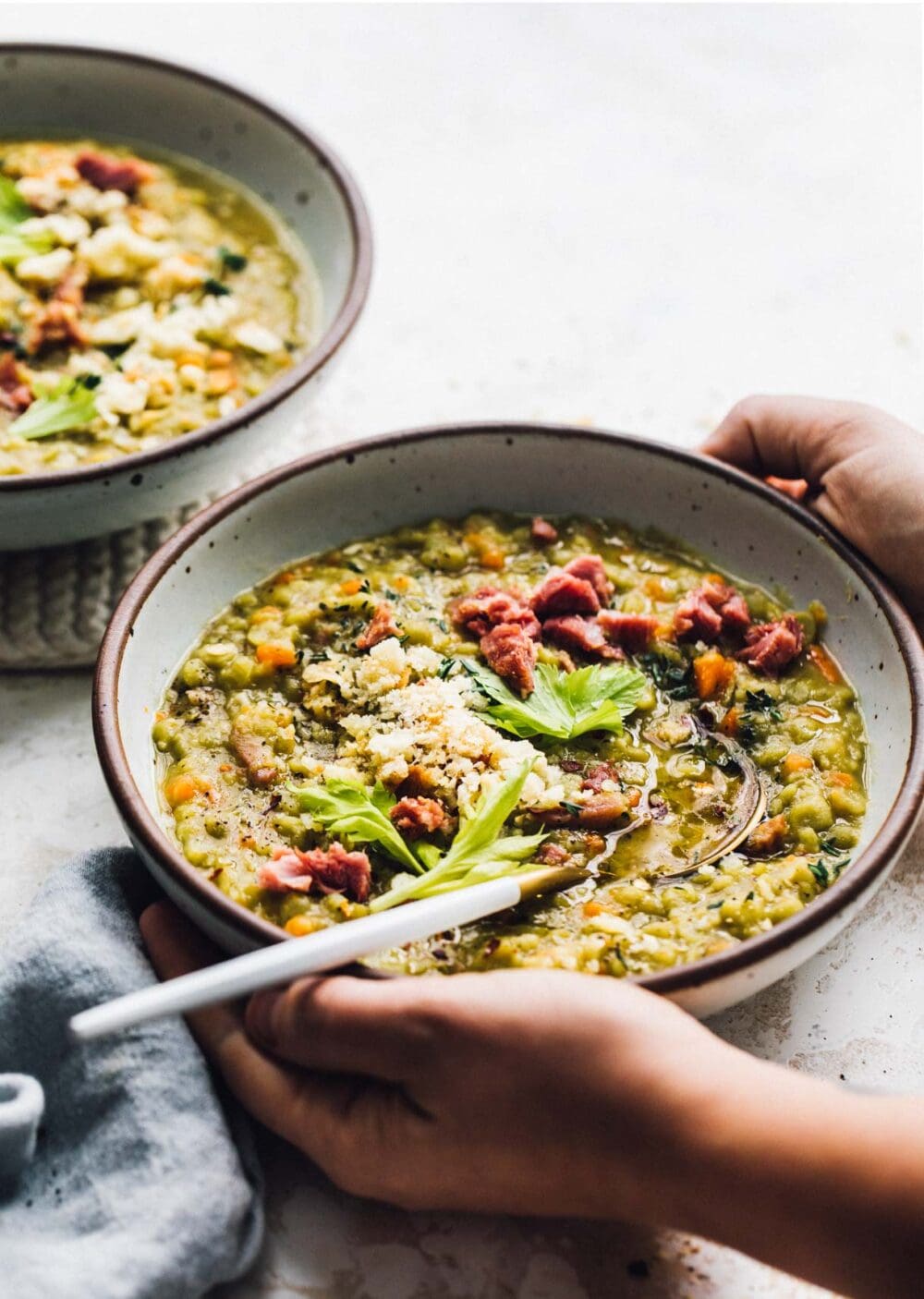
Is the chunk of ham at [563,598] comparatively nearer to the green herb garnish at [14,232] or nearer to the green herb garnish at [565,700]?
the green herb garnish at [565,700]

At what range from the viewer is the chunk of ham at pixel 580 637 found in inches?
137

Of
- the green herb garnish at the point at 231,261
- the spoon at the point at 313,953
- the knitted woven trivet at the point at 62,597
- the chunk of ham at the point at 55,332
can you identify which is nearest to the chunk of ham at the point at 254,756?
the spoon at the point at 313,953

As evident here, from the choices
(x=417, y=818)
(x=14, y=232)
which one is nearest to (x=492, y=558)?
(x=417, y=818)

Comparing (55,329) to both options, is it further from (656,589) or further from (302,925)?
(302,925)

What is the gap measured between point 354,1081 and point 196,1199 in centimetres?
34

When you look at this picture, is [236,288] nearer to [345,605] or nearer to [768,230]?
[345,605]

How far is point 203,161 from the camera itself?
5.08 m

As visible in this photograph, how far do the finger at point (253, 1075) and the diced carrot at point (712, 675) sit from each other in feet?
4.06

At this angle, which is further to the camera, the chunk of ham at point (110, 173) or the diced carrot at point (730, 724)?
the chunk of ham at point (110, 173)

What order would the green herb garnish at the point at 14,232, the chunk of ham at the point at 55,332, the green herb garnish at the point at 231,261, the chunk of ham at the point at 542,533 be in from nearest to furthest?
the chunk of ham at the point at 542,533 → the chunk of ham at the point at 55,332 → the green herb garnish at the point at 14,232 → the green herb garnish at the point at 231,261

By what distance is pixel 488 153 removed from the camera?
18.7ft

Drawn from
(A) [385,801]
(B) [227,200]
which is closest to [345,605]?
(A) [385,801]

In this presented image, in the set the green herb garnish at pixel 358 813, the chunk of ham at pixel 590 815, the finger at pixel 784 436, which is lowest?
the green herb garnish at pixel 358 813

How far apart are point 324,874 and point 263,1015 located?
342 mm
